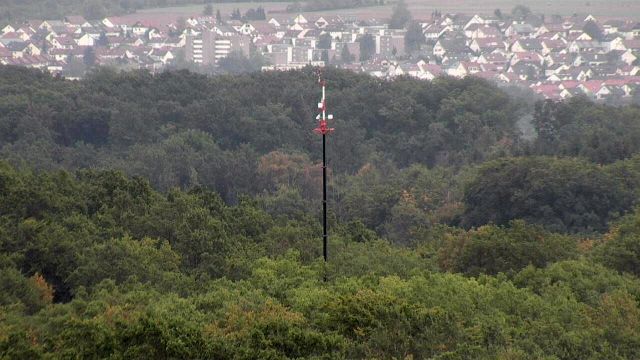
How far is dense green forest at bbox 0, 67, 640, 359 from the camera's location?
2673 cm

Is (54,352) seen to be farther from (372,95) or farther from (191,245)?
(372,95)

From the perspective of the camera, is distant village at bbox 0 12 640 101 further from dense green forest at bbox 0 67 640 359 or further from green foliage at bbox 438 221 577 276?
green foliage at bbox 438 221 577 276

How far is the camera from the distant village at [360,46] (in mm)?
166250

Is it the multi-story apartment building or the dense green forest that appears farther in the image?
the multi-story apartment building

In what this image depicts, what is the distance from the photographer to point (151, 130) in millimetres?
89000

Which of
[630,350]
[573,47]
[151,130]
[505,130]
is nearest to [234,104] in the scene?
→ [151,130]

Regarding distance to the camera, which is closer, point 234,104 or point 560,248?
point 560,248

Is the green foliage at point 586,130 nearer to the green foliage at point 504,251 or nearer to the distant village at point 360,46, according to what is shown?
the green foliage at point 504,251

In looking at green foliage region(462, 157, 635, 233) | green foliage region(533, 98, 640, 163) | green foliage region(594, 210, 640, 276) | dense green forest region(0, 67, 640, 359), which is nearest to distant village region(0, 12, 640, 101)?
green foliage region(533, 98, 640, 163)

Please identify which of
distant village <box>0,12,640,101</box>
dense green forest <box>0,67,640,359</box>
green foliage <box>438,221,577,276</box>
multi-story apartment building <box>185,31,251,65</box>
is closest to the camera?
dense green forest <box>0,67,640,359</box>

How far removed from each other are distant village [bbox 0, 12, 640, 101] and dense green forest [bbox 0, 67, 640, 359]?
76725 mm

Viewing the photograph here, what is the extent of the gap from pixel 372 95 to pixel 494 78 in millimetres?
66370

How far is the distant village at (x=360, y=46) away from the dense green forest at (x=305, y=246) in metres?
76.7

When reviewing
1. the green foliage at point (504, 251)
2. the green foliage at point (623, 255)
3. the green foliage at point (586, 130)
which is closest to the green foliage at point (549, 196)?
the green foliage at point (586, 130)
